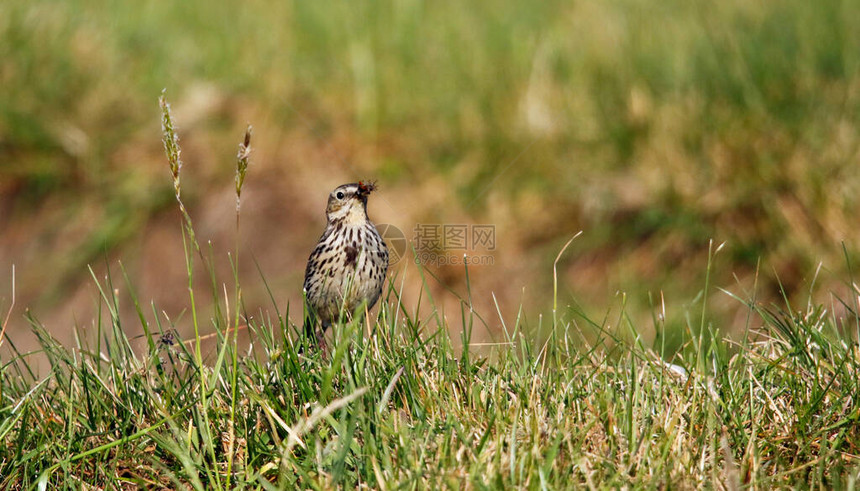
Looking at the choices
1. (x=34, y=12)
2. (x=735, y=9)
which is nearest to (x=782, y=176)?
(x=735, y=9)

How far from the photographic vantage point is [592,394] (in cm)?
305

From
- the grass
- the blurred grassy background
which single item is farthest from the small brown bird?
the blurred grassy background

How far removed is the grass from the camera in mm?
2602

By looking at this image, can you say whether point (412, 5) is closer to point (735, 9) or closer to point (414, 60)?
point (414, 60)

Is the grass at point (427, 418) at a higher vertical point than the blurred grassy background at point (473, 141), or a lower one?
lower

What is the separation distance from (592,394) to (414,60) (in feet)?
17.0

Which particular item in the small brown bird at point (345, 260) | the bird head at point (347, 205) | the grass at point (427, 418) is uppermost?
the bird head at point (347, 205)

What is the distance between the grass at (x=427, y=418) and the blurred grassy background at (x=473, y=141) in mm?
3022

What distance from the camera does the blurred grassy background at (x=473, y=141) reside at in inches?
254

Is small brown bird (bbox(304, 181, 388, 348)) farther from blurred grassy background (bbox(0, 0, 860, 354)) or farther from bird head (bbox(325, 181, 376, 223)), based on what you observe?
blurred grassy background (bbox(0, 0, 860, 354))

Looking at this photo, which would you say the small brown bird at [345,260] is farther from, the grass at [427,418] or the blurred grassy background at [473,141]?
the blurred grassy background at [473,141]

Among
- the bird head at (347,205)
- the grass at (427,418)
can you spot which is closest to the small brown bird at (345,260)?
the bird head at (347,205)

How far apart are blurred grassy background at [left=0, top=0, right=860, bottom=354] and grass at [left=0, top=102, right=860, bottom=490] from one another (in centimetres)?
302

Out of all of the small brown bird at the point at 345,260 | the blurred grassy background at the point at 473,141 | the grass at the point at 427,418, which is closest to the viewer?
the grass at the point at 427,418
